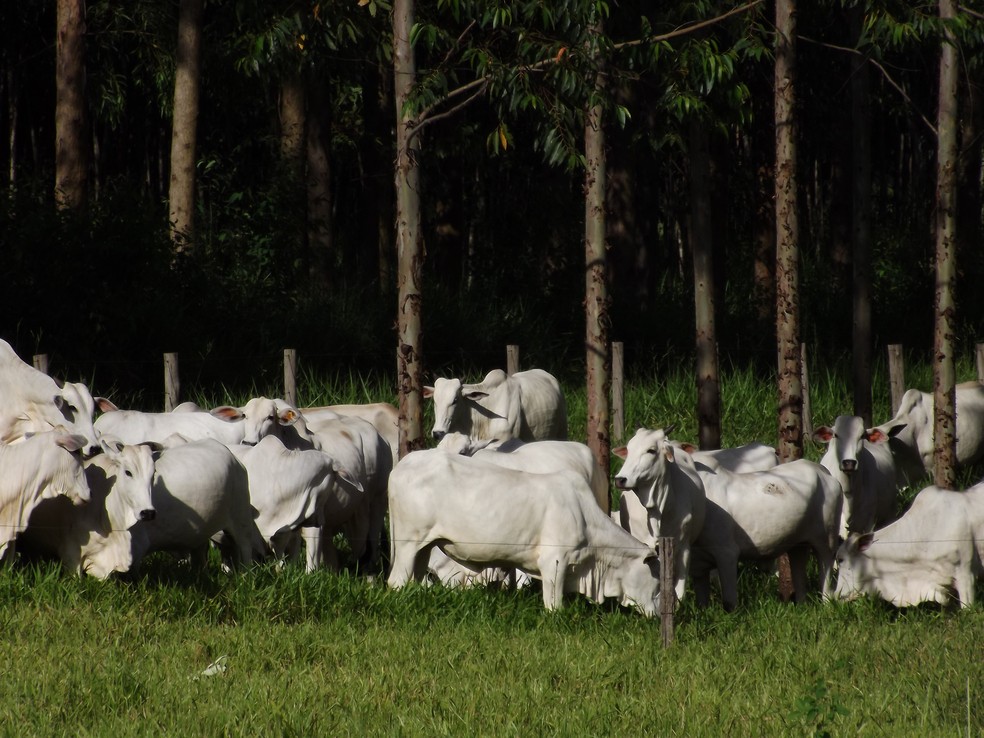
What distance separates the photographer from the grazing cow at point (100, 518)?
942 cm

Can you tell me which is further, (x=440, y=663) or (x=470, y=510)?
(x=470, y=510)

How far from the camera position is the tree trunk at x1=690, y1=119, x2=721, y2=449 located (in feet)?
52.4

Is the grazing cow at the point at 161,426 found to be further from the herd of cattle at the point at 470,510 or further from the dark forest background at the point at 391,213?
the dark forest background at the point at 391,213

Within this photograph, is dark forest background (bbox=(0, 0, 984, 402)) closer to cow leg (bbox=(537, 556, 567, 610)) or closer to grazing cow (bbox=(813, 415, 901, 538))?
grazing cow (bbox=(813, 415, 901, 538))

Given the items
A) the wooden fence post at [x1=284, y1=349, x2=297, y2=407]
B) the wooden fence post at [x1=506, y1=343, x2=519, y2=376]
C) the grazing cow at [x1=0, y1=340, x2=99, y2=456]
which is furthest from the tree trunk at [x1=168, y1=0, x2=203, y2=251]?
the grazing cow at [x1=0, y1=340, x2=99, y2=456]

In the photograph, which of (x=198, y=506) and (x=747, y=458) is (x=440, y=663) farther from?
(x=747, y=458)

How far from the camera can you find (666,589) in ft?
28.7

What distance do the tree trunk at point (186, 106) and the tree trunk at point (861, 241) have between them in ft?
31.0

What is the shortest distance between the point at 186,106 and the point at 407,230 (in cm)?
998

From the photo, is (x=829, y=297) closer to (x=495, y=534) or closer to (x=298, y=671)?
(x=495, y=534)

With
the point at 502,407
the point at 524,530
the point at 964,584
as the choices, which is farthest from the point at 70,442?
the point at 502,407

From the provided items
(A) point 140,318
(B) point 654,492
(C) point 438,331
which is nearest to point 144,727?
(B) point 654,492

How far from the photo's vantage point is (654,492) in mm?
10562

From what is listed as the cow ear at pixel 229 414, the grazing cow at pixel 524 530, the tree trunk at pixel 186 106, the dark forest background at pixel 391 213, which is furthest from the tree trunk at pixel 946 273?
the tree trunk at pixel 186 106
